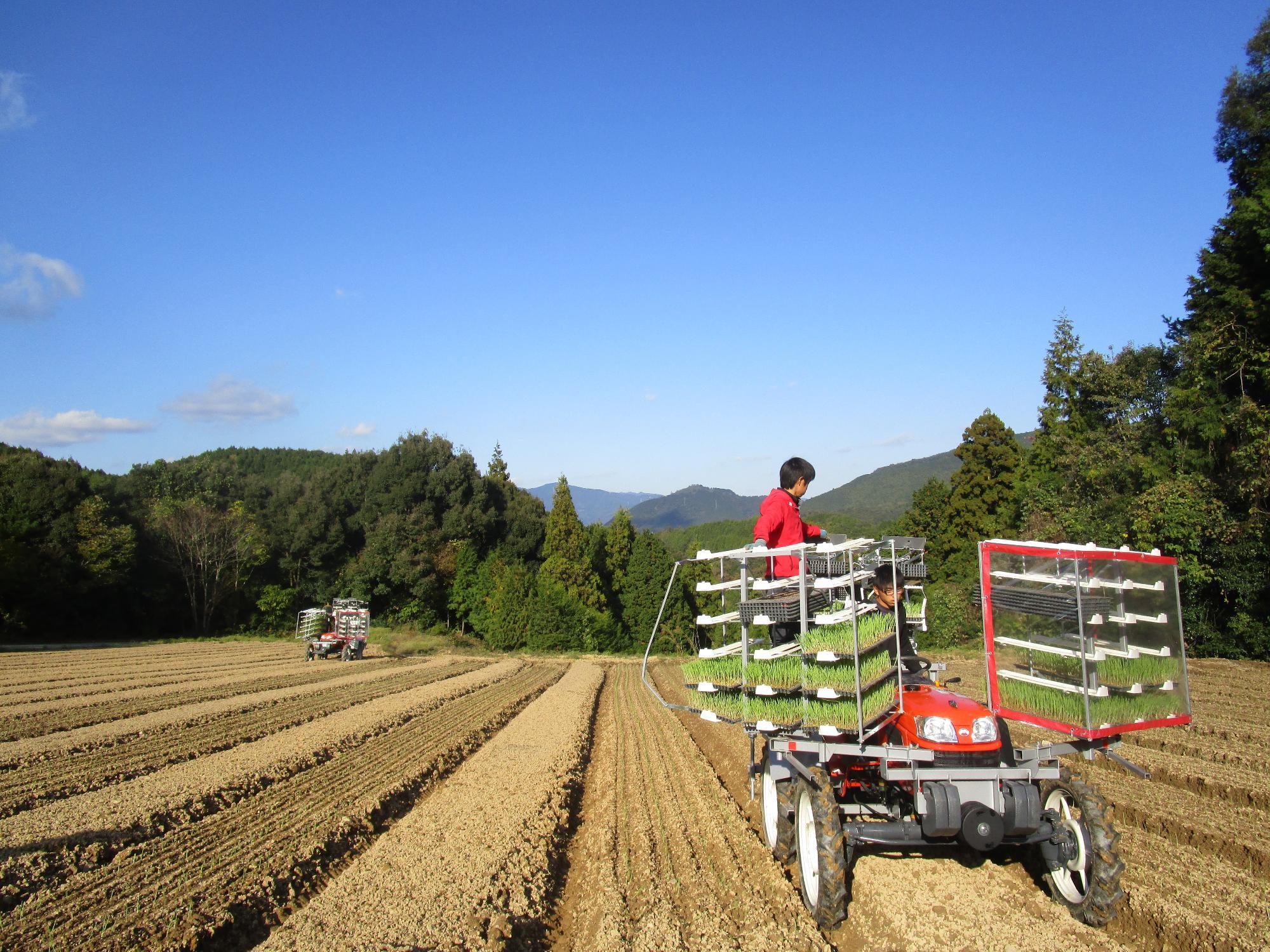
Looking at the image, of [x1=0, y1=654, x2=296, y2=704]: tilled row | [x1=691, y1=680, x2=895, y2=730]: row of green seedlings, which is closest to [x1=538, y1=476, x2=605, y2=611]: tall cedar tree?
[x1=0, y1=654, x2=296, y2=704]: tilled row

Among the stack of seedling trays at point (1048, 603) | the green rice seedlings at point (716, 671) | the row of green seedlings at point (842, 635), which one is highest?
the stack of seedling trays at point (1048, 603)

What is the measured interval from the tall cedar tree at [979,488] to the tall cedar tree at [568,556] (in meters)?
21.2

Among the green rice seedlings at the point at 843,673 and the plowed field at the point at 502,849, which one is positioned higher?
the green rice seedlings at the point at 843,673

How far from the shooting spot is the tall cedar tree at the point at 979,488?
4359 centimetres

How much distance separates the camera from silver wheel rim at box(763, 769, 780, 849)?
22.4ft

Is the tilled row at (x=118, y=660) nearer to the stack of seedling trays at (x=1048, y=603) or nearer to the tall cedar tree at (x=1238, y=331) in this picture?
the stack of seedling trays at (x=1048, y=603)

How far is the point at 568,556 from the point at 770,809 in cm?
4507

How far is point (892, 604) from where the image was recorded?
627cm

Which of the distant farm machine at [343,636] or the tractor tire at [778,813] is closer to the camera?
the tractor tire at [778,813]

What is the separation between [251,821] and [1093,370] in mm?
42996

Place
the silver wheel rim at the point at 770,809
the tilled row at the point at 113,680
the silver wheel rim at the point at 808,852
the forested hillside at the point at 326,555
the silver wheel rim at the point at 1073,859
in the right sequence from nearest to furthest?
the silver wheel rim at the point at 1073,859 < the silver wheel rim at the point at 808,852 < the silver wheel rim at the point at 770,809 < the tilled row at the point at 113,680 < the forested hillside at the point at 326,555

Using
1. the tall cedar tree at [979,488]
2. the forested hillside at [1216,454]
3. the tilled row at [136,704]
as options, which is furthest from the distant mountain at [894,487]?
the tilled row at [136,704]

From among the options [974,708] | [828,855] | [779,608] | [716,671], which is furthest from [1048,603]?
[716,671]

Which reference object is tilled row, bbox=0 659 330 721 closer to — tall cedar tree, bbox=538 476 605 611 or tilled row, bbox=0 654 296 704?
tilled row, bbox=0 654 296 704
